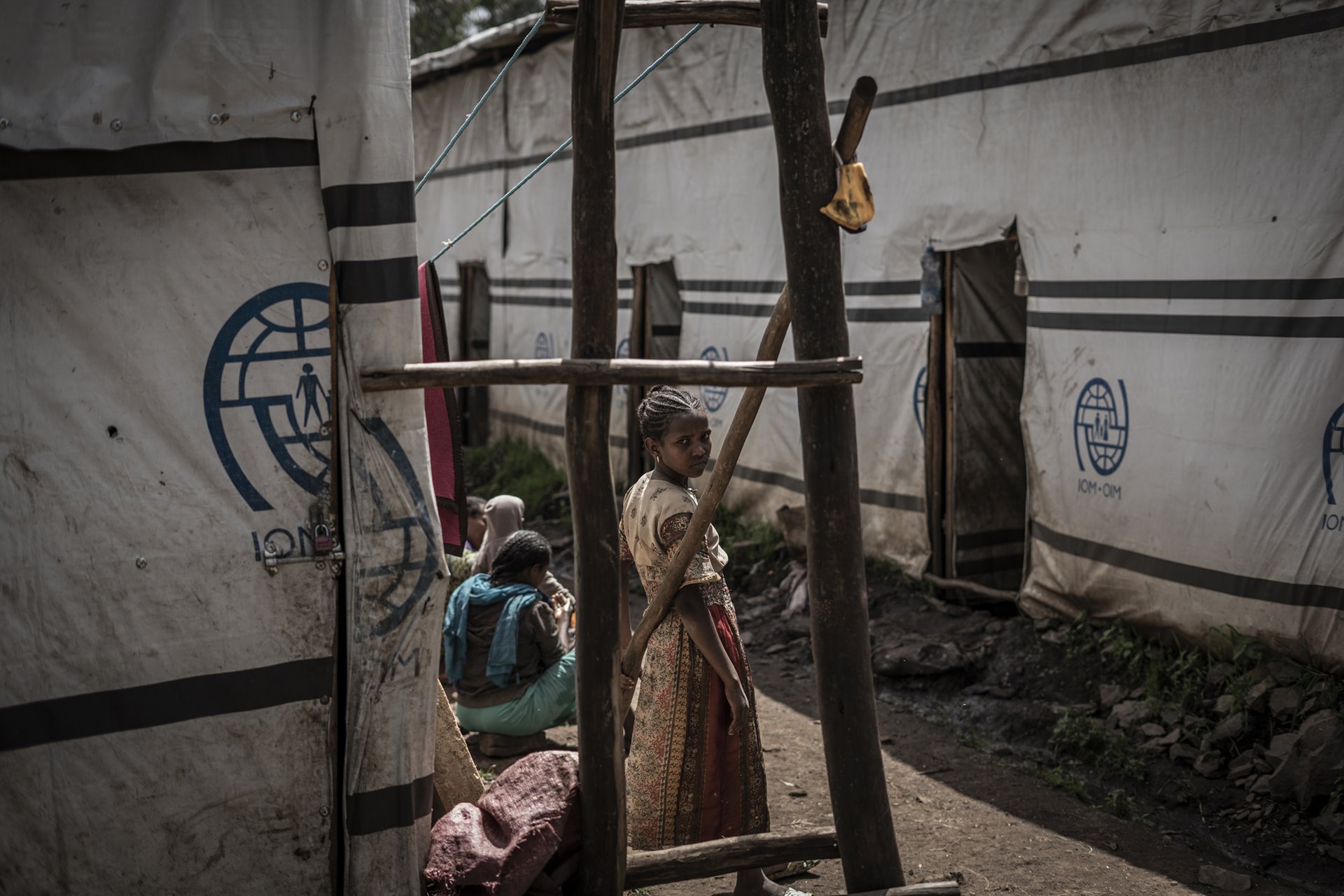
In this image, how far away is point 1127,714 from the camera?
5047 mm

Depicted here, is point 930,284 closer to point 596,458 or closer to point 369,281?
point 596,458

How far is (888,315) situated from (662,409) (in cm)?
389

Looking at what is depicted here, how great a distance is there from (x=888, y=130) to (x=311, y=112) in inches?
192

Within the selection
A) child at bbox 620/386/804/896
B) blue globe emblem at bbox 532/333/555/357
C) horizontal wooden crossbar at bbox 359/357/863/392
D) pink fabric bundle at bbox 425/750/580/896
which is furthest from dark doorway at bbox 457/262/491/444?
horizontal wooden crossbar at bbox 359/357/863/392

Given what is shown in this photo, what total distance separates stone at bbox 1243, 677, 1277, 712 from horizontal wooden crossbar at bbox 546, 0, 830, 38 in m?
3.40

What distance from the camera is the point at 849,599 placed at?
2.77 metres

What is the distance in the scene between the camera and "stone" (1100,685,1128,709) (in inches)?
205

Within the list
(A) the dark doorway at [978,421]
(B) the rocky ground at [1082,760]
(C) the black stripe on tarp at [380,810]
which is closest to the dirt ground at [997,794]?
(B) the rocky ground at [1082,760]

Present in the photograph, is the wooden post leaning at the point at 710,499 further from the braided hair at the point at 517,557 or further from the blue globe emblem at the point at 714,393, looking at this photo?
the blue globe emblem at the point at 714,393

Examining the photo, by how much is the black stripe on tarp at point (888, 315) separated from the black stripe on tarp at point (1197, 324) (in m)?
0.72

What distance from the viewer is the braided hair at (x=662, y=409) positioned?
10.5 ft

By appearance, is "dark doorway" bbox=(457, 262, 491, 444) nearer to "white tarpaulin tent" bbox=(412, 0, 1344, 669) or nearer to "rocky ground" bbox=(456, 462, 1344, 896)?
"white tarpaulin tent" bbox=(412, 0, 1344, 669)

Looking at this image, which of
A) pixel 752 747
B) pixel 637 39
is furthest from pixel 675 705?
pixel 637 39

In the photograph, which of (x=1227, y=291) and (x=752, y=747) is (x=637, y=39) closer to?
(x=1227, y=291)
